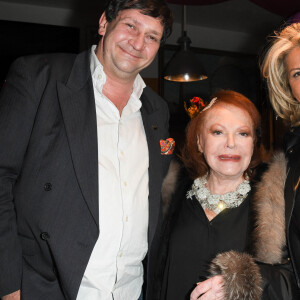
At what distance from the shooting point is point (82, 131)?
1495 mm

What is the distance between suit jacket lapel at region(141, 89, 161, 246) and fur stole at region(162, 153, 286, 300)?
388 mm

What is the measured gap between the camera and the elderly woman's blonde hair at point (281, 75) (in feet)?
5.39

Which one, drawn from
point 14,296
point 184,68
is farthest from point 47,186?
point 184,68

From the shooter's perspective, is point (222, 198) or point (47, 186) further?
point (222, 198)

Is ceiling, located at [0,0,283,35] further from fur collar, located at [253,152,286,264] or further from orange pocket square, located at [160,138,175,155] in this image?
fur collar, located at [253,152,286,264]

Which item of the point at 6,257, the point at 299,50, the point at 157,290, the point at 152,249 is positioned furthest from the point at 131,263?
the point at 299,50

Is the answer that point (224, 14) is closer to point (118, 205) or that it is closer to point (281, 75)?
point (281, 75)

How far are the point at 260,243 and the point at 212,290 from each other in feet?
1.05

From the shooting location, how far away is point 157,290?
182 centimetres

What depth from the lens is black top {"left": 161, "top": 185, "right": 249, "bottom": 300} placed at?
5.51ft

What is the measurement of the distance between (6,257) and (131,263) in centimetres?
57

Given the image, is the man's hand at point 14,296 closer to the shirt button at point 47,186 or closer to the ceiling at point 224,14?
the shirt button at point 47,186

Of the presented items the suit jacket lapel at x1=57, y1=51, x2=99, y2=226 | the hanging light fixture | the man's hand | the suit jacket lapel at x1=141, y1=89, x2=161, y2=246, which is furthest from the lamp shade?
the man's hand

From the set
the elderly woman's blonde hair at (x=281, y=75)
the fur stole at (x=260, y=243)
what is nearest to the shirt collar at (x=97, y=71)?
the elderly woman's blonde hair at (x=281, y=75)
